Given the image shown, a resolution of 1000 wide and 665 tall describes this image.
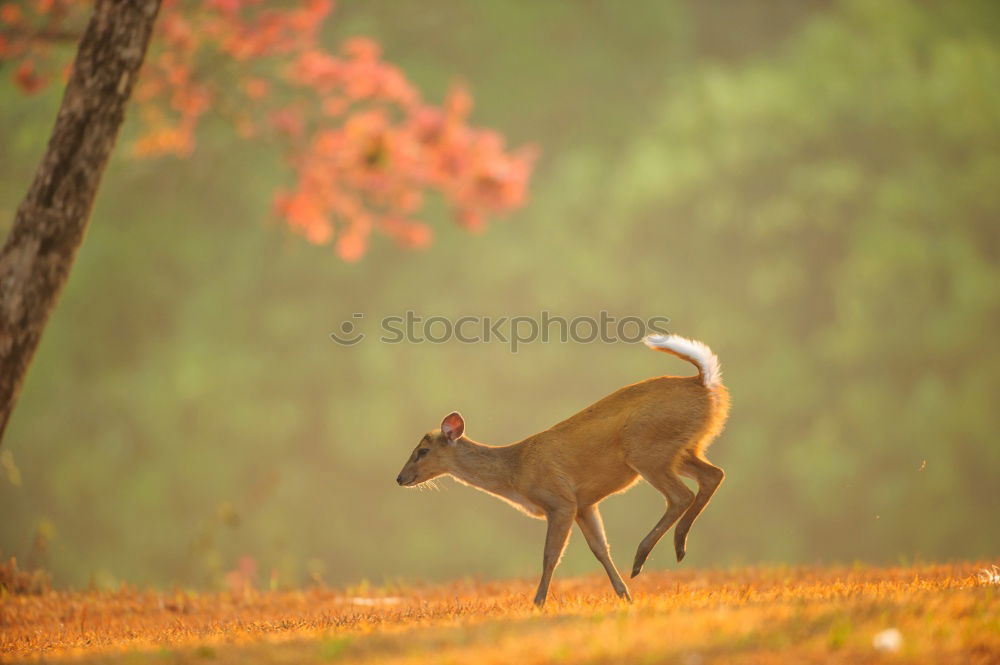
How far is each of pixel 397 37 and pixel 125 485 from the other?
8.95 meters

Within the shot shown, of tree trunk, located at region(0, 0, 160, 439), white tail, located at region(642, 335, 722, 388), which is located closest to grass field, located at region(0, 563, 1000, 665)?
white tail, located at region(642, 335, 722, 388)

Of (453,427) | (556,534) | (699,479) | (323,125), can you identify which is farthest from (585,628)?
(323,125)

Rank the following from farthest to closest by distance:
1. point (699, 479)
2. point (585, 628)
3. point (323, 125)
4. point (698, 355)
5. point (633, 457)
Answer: point (323, 125) < point (699, 479) < point (698, 355) < point (633, 457) < point (585, 628)

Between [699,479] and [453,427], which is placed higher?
[699,479]

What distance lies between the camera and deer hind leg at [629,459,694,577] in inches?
254

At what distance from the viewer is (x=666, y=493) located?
255 inches

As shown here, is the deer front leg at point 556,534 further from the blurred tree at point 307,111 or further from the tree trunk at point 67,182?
the blurred tree at point 307,111

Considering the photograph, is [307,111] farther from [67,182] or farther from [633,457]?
[633,457]

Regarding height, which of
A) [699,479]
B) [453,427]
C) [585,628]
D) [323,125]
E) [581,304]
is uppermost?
[323,125]

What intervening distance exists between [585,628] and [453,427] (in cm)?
280

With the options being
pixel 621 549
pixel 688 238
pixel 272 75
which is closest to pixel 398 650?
pixel 272 75

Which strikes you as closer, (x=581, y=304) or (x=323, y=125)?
(x=323, y=125)

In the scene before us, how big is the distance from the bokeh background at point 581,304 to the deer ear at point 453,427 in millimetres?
8611

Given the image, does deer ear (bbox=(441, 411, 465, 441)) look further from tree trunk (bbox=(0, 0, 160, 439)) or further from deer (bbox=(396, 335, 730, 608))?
tree trunk (bbox=(0, 0, 160, 439))
